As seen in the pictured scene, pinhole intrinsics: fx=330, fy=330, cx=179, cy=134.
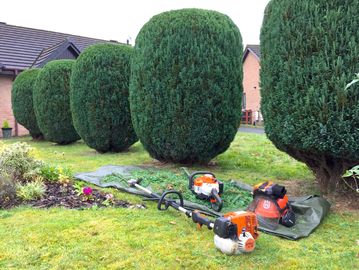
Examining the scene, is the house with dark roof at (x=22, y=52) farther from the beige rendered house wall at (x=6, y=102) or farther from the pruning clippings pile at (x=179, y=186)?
the pruning clippings pile at (x=179, y=186)

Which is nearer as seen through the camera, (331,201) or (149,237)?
(149,237)

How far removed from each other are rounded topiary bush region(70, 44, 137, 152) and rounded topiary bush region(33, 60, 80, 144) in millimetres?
2131

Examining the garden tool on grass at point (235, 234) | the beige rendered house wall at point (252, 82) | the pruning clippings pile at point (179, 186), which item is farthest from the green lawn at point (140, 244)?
the beige rendered house wall at point (252, 82)

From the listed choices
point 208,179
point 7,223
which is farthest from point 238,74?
point 7,223

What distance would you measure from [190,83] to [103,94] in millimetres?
3082

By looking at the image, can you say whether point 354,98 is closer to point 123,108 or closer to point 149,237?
point 149,237

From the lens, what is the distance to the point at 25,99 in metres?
12.0

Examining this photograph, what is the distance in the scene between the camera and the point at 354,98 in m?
3.45

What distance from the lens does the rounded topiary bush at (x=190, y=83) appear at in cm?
568

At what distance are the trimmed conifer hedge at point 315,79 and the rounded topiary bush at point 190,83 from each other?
Answer: 60.8 inches

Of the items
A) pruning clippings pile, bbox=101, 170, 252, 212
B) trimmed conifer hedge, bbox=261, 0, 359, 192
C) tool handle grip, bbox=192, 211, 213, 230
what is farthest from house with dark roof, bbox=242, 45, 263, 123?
tool handle grip, bbox=192, 211, 213, 230

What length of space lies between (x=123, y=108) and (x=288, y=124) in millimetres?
4999

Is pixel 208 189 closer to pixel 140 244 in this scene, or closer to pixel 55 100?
pixel 140 244

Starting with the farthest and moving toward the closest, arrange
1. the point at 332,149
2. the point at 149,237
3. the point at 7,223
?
the point at 332,149 → the point at 7,223 → the point at 149,237
